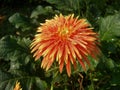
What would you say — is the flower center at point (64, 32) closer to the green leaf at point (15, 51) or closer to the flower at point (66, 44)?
the flower at point (66, 44)

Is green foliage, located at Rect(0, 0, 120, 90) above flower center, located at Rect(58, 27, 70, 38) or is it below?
below

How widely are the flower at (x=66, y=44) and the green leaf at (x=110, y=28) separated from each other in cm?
69

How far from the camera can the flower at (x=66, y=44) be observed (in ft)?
5.28

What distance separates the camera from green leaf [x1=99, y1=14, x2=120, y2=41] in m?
2.42

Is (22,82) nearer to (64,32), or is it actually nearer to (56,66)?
(56,66)

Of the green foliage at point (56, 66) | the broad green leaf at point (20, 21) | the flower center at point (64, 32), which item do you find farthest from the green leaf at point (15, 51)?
the flower center at point (64, 32)

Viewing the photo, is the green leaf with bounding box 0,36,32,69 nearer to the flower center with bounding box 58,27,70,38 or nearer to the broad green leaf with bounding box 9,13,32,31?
the broad green leaf with bounding box 9,13,32,31

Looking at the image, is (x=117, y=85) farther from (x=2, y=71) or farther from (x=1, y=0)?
(x=1, y=0)

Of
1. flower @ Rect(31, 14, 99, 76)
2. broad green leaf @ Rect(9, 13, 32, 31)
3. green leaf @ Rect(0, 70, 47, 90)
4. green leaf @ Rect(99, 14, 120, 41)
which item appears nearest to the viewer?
flower @ Rect(31, 14, 99, 76)

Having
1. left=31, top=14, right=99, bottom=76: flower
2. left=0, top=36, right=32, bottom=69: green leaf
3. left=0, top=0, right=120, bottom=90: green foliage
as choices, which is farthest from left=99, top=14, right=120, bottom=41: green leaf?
left=31, top=14, right=99, bottom=76: flower

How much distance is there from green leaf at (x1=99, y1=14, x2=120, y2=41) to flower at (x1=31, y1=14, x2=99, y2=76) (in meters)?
0.69

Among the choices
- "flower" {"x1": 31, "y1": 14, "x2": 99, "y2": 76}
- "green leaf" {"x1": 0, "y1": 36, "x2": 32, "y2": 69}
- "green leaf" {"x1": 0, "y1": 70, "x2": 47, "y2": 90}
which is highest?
"flower" {"x1": 31, "y1": 14, "x2": 99, "y2": 76}

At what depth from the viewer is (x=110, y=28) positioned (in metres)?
2.45

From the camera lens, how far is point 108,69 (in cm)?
236
